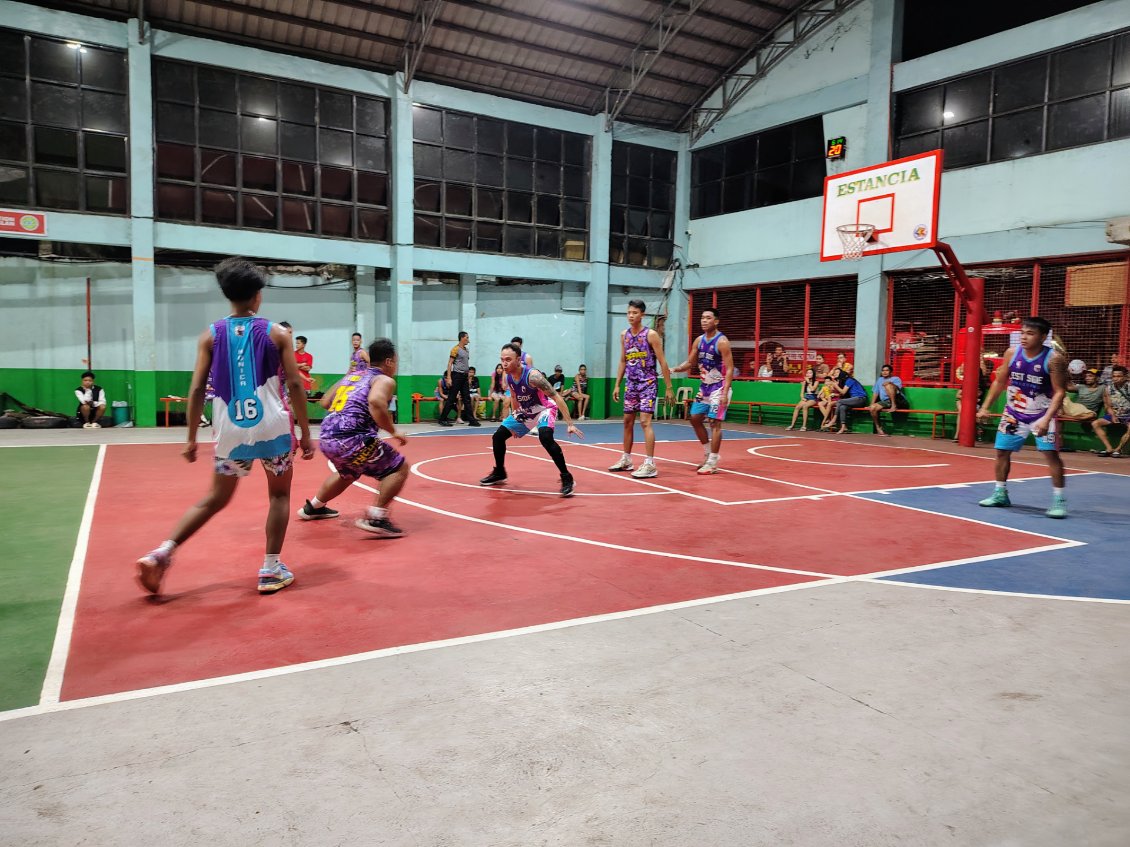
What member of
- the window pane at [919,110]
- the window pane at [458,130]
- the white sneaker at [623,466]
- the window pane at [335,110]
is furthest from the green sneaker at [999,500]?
the window pane at [335,110]

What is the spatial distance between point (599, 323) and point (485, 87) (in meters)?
6.87

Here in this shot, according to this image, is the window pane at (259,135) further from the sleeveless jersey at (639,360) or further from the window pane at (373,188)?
the sleeveless jersey at (639,360)

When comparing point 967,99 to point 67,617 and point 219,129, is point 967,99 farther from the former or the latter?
point 67,617

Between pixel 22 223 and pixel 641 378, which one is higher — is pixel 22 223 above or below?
above

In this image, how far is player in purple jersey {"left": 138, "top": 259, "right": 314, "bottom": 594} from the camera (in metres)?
4.30

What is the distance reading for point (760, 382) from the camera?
66.4ft

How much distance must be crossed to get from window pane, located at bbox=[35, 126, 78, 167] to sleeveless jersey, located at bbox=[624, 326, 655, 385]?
43.6ft

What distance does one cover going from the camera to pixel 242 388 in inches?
170

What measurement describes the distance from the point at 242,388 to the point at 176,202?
47.4ft

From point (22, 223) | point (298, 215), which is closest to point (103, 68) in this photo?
point (22, 223)

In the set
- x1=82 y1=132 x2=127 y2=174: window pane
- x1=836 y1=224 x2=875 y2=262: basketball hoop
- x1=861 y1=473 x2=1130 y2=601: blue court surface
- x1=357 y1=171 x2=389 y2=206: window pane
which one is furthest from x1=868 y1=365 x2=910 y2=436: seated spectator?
x1=82 y1=132 x2=127 y2=174: window pane

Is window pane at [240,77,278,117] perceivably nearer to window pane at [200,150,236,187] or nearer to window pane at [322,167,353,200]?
window pane at [200,150,236,187]

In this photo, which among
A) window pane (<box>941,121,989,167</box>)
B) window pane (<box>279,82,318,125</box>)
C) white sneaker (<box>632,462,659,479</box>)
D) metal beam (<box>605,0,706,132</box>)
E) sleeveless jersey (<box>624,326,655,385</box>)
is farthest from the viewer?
metal beam (<box>605,0,706,132</box>)

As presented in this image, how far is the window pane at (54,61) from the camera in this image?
49.3ft
